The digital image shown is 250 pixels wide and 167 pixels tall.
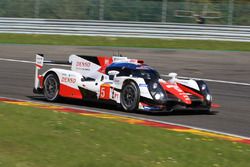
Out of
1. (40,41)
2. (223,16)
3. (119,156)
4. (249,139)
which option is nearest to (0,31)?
(40,41)

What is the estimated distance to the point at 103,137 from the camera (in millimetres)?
8398

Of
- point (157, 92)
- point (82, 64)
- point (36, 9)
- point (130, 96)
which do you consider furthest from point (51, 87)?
point (36, 9)

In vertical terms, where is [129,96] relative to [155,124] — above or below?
above

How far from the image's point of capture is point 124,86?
12477mm

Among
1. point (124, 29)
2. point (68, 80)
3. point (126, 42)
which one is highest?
point (124, 29)

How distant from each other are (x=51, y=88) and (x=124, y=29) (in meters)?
16.8

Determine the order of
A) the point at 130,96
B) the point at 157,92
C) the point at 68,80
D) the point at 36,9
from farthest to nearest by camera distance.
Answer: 1. the point at 36,9
2. the point at 68,80
3. the point at 130,96
4. the point at 157,92

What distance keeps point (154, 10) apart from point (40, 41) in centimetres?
637

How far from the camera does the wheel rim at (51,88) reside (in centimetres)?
1388

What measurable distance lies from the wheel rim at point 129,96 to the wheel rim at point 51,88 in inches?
79.0

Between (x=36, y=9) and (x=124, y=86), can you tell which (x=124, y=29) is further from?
(x=124, y=86)

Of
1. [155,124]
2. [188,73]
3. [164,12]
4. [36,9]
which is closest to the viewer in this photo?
[155,124]

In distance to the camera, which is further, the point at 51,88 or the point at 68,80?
the point at 51,88

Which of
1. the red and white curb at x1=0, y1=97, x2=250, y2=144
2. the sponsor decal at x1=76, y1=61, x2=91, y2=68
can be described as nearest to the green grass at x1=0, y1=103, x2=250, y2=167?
the red and white curb at x1=0, y1=97, x2=250, y2=144
